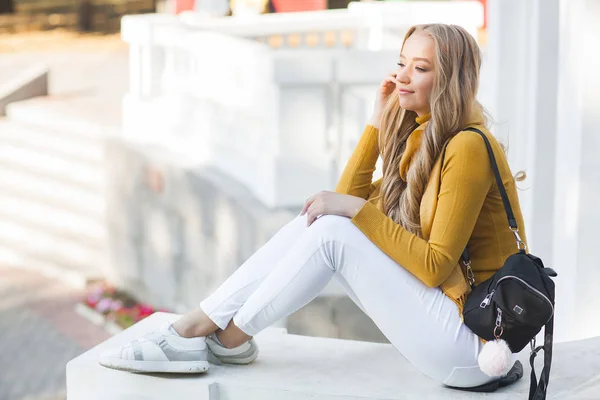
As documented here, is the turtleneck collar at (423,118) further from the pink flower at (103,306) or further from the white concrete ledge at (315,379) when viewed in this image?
the pink flower at (103,306)

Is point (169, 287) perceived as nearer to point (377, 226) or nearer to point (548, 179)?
point (548, 179)

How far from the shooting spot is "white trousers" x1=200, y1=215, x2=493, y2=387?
9.43 ft

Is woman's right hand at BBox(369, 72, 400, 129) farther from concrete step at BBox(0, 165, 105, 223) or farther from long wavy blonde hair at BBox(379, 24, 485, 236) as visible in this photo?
concrete step at BBox(0, 165, 105, 223)

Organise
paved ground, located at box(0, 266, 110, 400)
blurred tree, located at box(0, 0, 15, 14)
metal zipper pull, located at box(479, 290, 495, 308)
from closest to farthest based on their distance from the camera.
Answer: metal zipper pull, located at box(479, 290, 495, 308) → paved ground, located at box(0, 266, 110, 400) → blurred tree, located at box(0, 0, 15, 14)

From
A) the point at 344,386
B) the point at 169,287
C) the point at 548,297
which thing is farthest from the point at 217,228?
the point at 548,297

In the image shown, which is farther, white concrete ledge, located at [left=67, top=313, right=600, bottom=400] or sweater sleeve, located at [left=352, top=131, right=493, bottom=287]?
white concrete ledge, located at [left=67, top=313, right=600, bottom=400]

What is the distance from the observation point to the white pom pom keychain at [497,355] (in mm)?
2734

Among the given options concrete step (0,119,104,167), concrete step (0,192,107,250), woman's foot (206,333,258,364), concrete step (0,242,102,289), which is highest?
woman's foot (206,333,258,364)

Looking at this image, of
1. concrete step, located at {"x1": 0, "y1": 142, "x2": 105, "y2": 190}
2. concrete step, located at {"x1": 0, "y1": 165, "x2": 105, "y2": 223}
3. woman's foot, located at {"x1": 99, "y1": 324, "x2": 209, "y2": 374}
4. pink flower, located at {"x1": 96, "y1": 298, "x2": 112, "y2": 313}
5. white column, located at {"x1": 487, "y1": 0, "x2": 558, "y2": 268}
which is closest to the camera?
woman's foot, located at {"x1": 99, "y1": 324, "x2": 209, "y2": 374}

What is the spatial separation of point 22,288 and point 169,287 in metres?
1.39

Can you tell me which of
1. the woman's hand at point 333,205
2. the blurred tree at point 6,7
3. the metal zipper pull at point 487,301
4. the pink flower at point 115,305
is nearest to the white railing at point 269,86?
the pink flower at point 115,305

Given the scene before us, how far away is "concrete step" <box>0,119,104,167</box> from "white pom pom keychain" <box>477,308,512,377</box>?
6.44 meters

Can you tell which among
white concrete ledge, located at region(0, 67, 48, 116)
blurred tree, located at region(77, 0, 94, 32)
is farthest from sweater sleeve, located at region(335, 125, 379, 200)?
blurred tree, located at region(77, 0, 94, 32)

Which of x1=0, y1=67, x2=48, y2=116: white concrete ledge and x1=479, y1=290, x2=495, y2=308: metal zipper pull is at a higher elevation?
x1=479, y1=290, x2=495, y2=308: metal zipper pull
